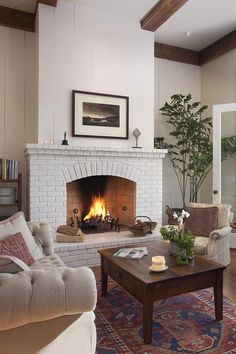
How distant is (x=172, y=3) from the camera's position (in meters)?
3.66

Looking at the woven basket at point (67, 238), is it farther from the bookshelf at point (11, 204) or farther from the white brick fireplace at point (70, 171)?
the bookshelf at point (11, 204)

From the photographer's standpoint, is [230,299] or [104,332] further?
[230,299]

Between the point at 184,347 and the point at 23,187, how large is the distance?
9.86 feet

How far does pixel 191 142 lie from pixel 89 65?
2.14 m

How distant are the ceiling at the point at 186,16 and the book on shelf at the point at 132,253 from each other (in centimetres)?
315

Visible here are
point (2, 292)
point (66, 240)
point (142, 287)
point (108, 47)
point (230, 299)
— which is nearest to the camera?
point (2, 292)

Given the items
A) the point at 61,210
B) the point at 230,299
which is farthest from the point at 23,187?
the point at 230,299

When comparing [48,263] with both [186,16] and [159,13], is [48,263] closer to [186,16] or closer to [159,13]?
[159,13]

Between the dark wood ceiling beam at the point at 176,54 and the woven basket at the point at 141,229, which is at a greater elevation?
the dark wood ceiling beam at the point at 176,54

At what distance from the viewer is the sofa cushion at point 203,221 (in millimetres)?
3492

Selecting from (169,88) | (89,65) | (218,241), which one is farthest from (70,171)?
(169,88)

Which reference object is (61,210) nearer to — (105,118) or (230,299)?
(105,118)

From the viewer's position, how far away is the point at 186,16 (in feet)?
13.7

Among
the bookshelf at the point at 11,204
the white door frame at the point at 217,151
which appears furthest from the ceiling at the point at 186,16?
the bookshelf at the point at 11,204
